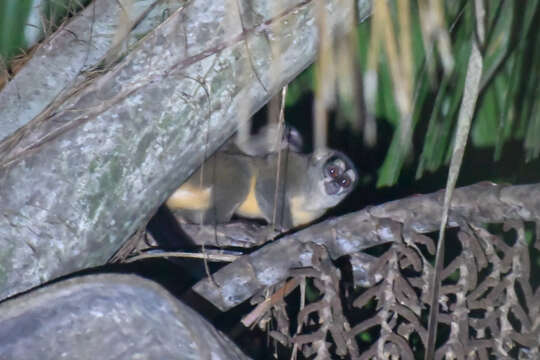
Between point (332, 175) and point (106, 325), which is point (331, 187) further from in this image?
point (106, 325)

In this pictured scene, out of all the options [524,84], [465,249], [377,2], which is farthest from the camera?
[524,84]

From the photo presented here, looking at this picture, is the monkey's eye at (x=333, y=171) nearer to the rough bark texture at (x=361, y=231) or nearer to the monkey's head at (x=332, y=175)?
the monkey's head at (x=332, y=175)

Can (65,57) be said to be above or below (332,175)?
above

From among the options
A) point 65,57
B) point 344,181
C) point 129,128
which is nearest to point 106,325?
point 129,128

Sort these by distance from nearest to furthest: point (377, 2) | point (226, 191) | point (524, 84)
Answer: point (377, 2) < point (524, 84) < point (226, 191)

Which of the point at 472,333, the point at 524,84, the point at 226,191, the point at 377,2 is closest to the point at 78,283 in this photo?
the point at 377,2

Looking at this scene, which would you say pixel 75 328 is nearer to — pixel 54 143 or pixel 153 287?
pixel 153 287
